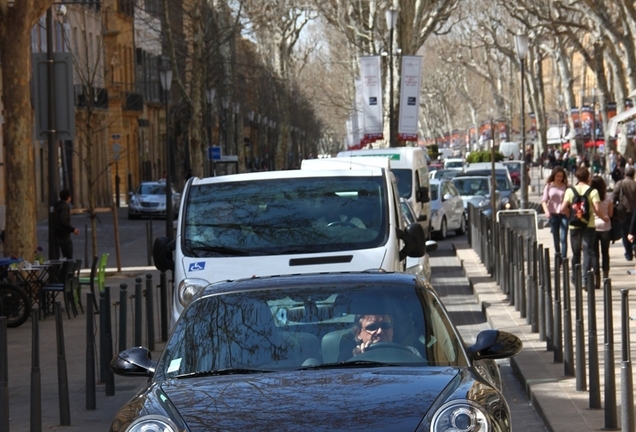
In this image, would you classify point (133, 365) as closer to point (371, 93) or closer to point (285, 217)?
point (285, 217)

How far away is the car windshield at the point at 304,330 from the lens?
6195 millimetres

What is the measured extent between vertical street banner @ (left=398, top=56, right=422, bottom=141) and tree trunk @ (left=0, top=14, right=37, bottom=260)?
79.5 feet

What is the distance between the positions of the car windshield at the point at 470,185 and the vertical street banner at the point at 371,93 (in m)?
4.96

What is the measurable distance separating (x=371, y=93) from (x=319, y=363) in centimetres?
3951

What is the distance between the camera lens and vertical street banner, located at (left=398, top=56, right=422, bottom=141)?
43844 millimetres

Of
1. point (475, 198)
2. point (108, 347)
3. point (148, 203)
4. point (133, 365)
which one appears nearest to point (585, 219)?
point (108, 347)

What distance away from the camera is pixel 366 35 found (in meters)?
59.8

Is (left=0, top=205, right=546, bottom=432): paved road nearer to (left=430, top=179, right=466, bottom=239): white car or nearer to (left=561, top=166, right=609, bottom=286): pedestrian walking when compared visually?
(left=561, top=166, right=609, bottom=286): pedestrian walking

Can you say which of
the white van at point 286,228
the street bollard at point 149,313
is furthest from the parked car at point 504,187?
the white van at point 286,228

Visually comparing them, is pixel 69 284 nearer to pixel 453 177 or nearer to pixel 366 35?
pixel 453 177

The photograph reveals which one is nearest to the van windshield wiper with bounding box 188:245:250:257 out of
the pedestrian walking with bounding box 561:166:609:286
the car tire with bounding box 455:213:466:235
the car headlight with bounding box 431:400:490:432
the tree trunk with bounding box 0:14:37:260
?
the car headlight with bounding box 431:400:490:432

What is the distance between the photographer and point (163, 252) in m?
12.0

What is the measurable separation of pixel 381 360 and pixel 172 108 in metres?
81.5

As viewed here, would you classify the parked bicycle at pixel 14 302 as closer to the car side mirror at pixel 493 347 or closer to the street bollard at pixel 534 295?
the street bollard at pixel 534 295
